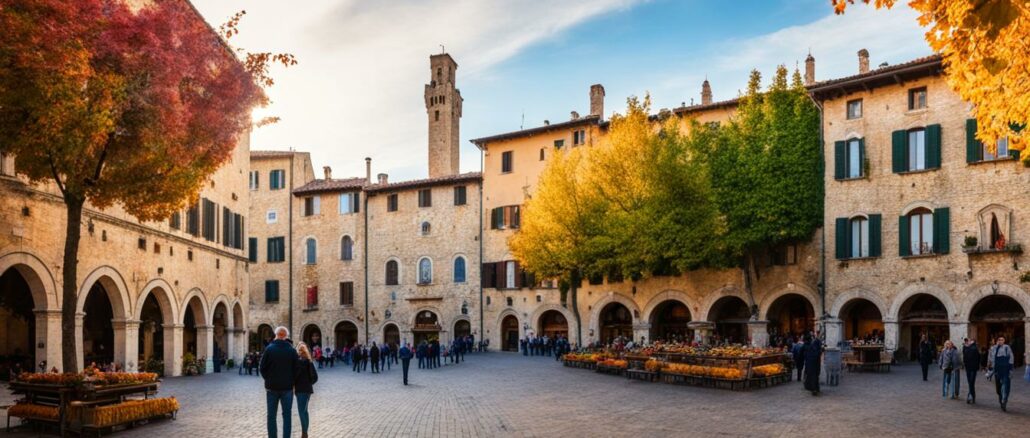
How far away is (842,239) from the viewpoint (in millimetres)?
37312

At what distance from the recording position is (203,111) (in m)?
19.0

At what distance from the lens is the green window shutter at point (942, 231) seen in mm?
34000

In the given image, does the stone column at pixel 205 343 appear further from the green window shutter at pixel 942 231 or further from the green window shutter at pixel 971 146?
the green window shutter at pixel 971 146

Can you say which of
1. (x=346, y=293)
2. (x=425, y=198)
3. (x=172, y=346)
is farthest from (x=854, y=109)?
(x=346, y=293)

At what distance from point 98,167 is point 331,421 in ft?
22.6

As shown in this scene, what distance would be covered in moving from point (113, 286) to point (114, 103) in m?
12.4

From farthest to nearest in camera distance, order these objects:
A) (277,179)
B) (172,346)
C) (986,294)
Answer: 1. (277,179)
2. (986,294)
3. (172,346)

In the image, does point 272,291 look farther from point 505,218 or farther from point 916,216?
point 916,216

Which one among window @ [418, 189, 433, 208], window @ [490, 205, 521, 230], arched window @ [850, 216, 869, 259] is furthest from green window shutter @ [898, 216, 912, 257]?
window @ [418, 189, 433, 208]

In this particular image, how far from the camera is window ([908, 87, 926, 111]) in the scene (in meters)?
35.4

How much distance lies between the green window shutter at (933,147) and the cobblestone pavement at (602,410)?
35.9 ft

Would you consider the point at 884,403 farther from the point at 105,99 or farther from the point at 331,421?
the point at 105,99

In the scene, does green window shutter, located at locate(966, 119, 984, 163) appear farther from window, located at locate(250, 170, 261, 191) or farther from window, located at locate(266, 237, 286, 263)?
window, located at locate(250, 170, 261, 191)

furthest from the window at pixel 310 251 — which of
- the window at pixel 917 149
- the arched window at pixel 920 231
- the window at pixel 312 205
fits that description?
the window at pixel 917 149
